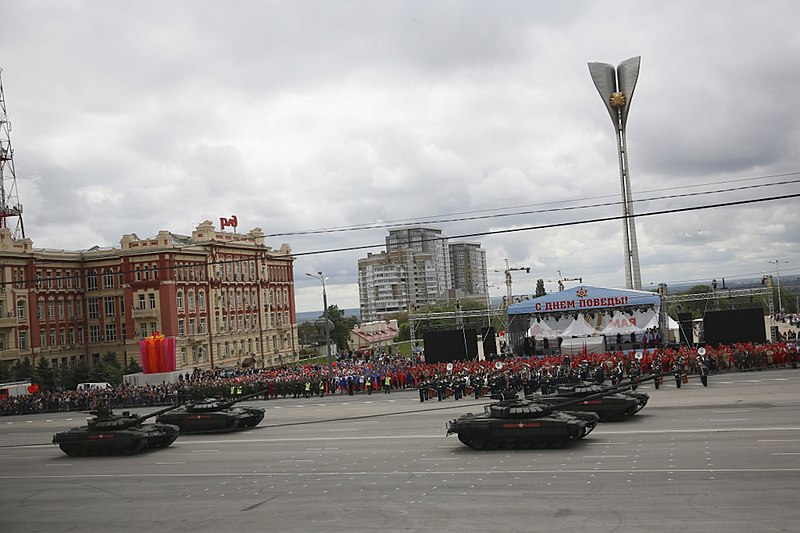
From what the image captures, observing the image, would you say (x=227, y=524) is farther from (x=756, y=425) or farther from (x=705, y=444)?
(x=756, y=425)

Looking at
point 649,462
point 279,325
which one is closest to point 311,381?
point 649,462

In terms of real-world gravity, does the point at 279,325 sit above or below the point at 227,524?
above

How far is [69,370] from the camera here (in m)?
64.3

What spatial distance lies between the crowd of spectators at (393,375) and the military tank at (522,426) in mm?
12756

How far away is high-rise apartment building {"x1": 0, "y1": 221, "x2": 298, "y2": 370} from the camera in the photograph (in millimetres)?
67062

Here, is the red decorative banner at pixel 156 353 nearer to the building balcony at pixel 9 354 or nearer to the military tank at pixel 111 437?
the building balcony at pixel 9 354

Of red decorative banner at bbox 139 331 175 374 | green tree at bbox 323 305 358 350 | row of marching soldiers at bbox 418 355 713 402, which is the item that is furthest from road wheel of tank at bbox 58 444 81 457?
green tree at bbox 323 305 358 350

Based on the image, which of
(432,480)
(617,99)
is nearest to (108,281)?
(617,99)

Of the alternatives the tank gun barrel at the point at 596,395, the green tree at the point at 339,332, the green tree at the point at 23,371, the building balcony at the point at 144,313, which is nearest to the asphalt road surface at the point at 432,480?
the tank gun barrel at the point at 596,395

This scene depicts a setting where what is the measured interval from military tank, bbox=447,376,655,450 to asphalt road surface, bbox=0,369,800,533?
40cm

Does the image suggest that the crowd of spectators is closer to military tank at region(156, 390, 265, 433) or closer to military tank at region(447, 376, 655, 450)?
military tank at region(156, 390, 265, 433)

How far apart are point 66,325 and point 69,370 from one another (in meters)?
8.92

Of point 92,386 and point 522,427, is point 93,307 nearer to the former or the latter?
point 92,386

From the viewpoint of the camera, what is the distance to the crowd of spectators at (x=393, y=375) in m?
41.2
